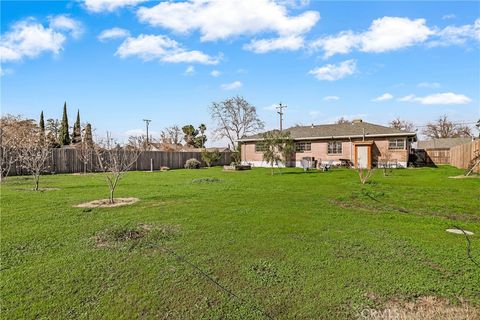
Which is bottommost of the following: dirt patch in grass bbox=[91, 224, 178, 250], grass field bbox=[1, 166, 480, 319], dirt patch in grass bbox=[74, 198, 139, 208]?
grass field bbox=[1, 166, 480, 319]

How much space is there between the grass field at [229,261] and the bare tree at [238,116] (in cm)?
3733

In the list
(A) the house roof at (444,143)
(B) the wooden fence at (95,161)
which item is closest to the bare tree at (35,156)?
(B) the wooden fence at (95,161)

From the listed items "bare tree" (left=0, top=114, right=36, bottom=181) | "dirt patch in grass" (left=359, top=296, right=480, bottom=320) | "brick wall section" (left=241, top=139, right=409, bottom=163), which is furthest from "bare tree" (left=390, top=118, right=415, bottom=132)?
"dirt patch in grass" (left=359, top=296, right=480, bottom=320)

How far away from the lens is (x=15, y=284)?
3307 mm

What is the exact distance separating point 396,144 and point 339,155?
14.9 ft

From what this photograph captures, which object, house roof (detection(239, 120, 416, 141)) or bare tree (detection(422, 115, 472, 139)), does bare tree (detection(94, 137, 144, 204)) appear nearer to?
house roof (detection(239, 120, 416, 141))

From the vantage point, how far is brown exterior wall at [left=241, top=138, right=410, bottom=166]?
78.1 feet

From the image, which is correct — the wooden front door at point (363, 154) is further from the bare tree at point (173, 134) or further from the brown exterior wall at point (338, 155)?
the bare tree at point (173, 134)

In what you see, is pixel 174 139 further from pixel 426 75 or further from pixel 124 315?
pixel 124 315

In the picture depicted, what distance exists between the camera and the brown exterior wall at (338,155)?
23.8 metres

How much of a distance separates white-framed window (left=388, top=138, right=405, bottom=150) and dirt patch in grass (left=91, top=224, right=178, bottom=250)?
23240 millimetres

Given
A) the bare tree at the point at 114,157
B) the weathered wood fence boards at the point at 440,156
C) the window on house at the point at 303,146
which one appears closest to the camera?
the bare tree at the point at 114,157

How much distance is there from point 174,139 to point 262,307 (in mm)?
54569

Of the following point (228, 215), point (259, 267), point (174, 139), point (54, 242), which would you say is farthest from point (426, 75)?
point (174, 139)
